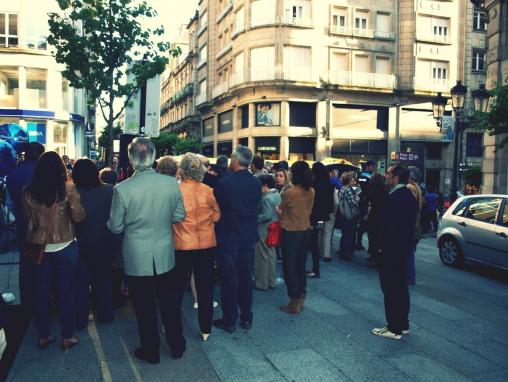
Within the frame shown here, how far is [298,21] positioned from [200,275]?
2879cm

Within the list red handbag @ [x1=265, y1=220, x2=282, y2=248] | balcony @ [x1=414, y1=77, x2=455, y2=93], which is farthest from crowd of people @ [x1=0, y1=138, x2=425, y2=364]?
balcony @ [x1=414, y1=77, x2=455, y2=93]

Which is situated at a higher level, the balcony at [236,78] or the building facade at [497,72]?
the balcony at [236,78]

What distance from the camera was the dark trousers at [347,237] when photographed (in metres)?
9.39

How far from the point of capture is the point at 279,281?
24.1 feet

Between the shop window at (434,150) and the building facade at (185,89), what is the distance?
2278cm

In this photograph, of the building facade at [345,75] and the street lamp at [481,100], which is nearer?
the street lamp at [481,100]

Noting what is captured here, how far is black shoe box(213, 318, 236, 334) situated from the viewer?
5.02m

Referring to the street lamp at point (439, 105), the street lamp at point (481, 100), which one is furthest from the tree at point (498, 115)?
the street lamp at point (439, 105)

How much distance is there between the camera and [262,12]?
3112 centimetres

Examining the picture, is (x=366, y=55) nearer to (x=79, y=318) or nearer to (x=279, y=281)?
(x=279, y=281)

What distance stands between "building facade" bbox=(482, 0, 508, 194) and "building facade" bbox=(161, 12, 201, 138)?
30939 mm

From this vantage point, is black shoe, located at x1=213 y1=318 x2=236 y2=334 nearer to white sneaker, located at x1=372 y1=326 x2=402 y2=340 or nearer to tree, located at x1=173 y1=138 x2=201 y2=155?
white sneaker, located at x1=372 y1=326 x2=402 y2=340

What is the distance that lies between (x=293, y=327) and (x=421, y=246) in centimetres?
784

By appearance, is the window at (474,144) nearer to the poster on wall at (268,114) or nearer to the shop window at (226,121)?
the poster on wall at (268,114)
